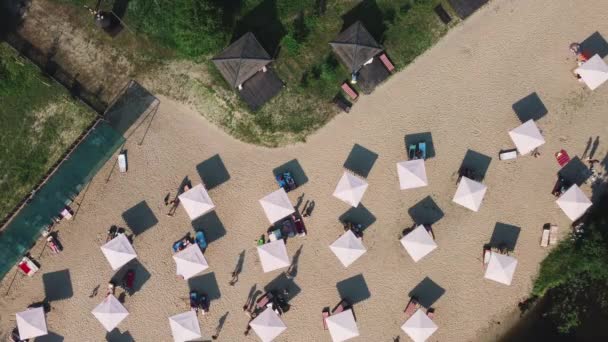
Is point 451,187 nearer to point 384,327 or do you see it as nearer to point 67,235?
point 384,327

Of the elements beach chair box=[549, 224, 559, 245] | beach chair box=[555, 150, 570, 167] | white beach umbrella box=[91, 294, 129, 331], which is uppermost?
white beach umbrella box=[91, 294, 129, 331]

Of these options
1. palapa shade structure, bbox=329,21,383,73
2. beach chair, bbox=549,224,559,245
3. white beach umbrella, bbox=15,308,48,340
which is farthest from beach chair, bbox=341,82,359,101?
white beach umbrella, bbox=15,308,48,340

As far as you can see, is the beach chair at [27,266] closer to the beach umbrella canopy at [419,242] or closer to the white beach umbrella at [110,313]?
the white beach umbrella at [110,313]

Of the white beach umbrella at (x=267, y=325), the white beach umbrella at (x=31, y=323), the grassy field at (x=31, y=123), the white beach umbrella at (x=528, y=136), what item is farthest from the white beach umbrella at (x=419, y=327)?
the grassy field at (x=31, y=123)

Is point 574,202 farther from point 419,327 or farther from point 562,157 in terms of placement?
point 419,327

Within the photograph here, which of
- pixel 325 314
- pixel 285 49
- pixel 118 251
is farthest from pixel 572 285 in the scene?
pixel 118 251

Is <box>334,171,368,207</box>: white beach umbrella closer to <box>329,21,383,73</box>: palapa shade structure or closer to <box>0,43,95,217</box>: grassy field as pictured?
<box>329,21,383,73</box>: palapa shade structure
